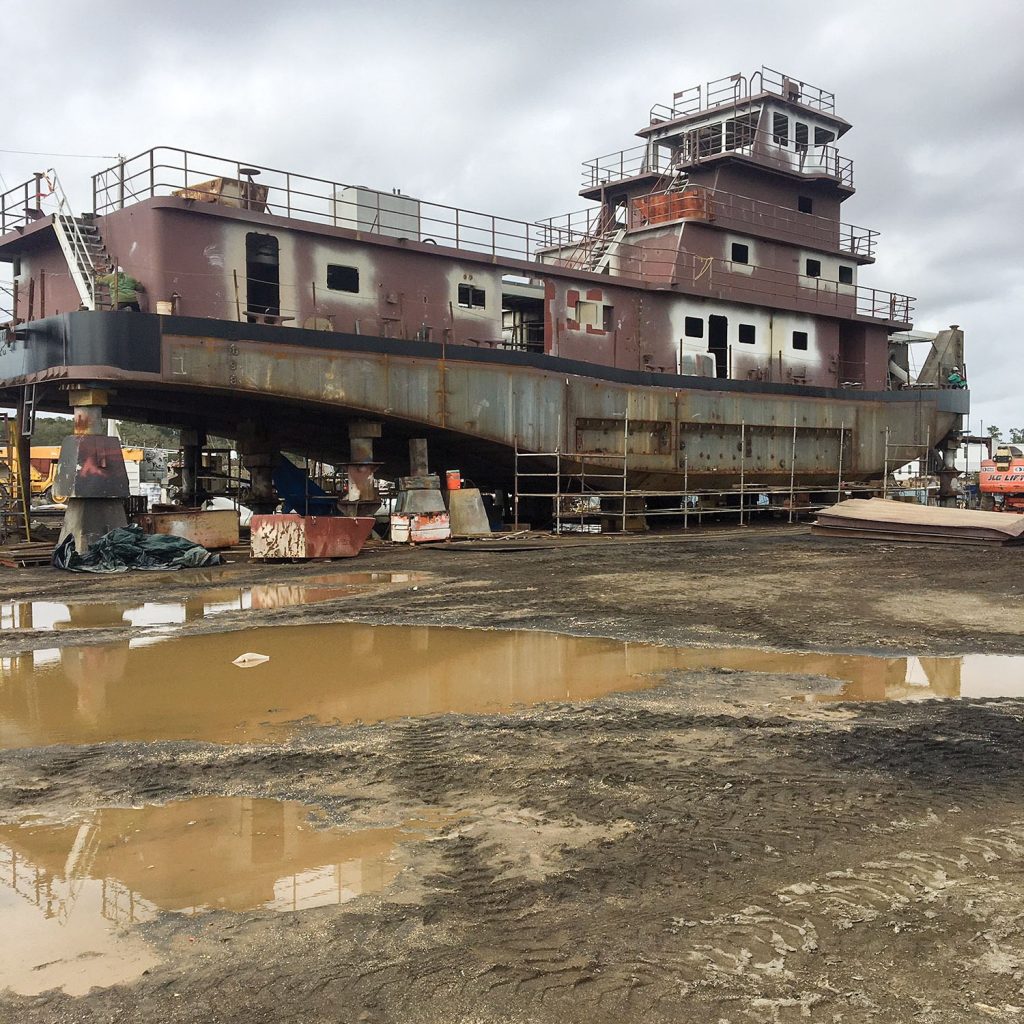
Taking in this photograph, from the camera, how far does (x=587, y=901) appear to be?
330 centimetres

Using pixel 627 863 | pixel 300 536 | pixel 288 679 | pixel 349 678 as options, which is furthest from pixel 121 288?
pixel 627 863

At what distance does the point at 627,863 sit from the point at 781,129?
87.0 ft

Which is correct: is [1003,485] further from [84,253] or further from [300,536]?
[84,253]

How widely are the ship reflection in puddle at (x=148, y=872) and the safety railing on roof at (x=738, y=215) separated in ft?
70.7

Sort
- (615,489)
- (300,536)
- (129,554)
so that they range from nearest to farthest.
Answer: (129,554) → (300,536) → (615,489)

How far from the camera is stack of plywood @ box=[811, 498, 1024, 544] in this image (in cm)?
1781

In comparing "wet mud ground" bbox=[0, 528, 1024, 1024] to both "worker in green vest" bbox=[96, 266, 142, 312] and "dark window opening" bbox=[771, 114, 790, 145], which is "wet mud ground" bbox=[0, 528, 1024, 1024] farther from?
"dark window opening" bbox=[771, 114, 790, 145]

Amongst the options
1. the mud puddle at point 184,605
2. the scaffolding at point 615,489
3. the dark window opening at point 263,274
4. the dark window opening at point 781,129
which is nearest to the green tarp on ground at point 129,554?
the mud puddle at point 184,605

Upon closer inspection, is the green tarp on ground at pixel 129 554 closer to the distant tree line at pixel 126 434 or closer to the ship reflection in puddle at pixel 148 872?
the ship reflection in puddle at pixel 148 872

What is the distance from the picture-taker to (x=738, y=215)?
80.7 ft

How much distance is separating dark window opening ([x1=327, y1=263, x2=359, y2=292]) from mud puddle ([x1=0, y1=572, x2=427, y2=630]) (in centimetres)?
649

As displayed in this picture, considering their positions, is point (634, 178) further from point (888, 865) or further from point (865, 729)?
point (888, 865)

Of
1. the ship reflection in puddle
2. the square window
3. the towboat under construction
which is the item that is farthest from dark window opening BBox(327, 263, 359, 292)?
the ship reflection in puddle

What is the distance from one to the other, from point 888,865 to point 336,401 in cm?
1427
